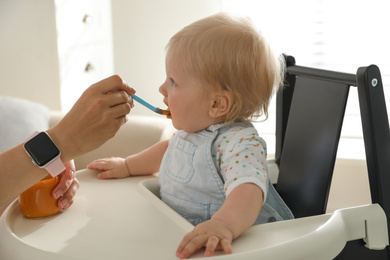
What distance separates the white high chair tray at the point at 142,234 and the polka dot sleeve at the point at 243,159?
Result: 0.26 feet

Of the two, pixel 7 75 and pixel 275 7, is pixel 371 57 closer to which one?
pixel 275 7

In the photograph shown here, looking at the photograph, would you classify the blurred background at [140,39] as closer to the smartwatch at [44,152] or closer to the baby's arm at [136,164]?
the baby's arm at [136,164]

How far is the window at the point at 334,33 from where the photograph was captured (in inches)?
76.0

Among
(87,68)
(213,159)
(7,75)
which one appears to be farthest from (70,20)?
(213,159)

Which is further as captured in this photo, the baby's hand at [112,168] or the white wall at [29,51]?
the white wall at [29,51]

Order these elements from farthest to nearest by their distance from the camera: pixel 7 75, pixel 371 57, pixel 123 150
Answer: pixel 7 75
pixel 371 57
pixel 123 150

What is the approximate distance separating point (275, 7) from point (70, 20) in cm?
87

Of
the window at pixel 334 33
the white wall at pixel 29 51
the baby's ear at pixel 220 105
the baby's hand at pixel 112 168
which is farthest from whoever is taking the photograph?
the white wall at pixel 29 51

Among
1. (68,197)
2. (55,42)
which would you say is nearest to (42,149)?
(68,197)

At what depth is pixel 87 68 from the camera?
2.21 meters

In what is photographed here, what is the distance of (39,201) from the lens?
86 cm

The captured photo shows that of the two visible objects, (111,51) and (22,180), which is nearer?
(22,180)

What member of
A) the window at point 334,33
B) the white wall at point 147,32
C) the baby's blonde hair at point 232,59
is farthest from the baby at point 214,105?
the white wall at point 147,32

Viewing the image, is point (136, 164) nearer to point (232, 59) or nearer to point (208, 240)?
point (232, 59)
